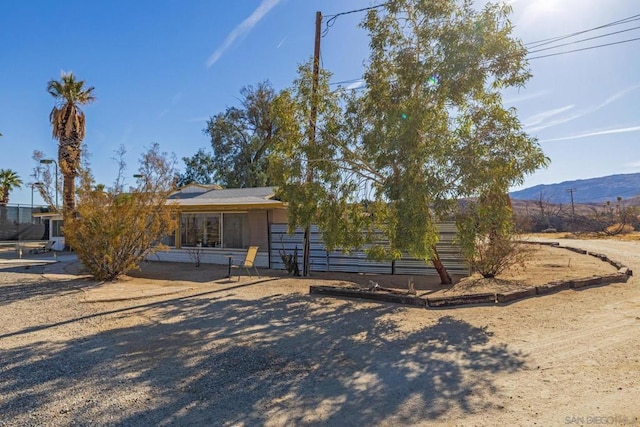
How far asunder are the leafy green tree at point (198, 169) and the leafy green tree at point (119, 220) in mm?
19957

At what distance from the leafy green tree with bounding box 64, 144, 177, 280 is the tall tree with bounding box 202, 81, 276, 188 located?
17321 mm

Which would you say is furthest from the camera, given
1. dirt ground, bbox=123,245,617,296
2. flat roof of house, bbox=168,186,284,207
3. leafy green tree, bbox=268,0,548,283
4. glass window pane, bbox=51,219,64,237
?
glass window pane, bbox=51,219,64,237

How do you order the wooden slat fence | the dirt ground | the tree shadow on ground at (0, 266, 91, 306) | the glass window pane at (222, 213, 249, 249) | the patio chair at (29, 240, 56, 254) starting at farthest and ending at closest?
1. the patio chair at (29, 240, 56, 254)
2. the glass window pane at (222, 213, 249, 249)
3. the wooden slat fence
4. the dirt ground
5. the tree shadow on ground at (0, 266, 91, 306)

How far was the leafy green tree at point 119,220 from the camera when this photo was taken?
10.8m

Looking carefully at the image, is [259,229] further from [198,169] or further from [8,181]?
[8,181]

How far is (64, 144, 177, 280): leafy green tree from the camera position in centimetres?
1083

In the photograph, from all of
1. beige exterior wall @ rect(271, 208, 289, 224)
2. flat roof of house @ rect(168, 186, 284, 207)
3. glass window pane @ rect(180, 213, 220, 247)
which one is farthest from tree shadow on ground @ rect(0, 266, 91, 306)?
beige exterior wall @ rect(271, 208, 289, 224)

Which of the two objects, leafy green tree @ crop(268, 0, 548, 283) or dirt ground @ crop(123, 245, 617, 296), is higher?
leafy green tree @ crop(268, 0, 548, 283)

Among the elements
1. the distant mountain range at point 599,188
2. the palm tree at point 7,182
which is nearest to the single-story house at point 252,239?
the palm tree at point 7,182

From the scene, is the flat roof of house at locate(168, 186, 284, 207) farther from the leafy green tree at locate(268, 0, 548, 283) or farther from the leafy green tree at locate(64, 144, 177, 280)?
the leafy green tree at locate(268, 0, 548, 283)

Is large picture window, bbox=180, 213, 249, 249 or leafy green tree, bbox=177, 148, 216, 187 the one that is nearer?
large picture window, bbox=180, 213, 249, 249

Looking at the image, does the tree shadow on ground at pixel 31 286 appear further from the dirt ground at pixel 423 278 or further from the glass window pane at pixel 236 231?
the glass window pane at pixel 236 231

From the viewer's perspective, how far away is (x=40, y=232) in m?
28.7

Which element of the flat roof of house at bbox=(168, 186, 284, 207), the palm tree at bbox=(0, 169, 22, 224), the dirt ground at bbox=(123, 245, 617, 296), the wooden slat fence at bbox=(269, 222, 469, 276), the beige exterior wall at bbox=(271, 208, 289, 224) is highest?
the palm tree at bbox=(0, 169, 22, 224)
